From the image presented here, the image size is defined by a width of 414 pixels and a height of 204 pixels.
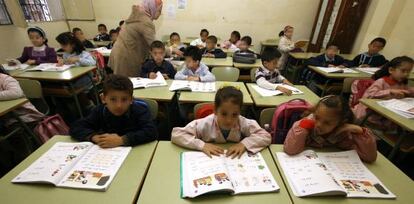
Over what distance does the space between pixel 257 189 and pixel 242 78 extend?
9.41 feet

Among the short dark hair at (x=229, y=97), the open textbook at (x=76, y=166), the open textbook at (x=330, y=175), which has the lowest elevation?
the open textbook at (x=330, y=175)

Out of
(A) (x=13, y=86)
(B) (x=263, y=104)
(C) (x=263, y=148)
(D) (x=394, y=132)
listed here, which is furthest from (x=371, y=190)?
(A) (x=13, y=86)

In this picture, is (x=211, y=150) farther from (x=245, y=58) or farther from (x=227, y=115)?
(x=245, y=58)

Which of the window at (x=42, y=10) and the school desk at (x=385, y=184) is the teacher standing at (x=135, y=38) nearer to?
the school desk at (x=385, y=184)

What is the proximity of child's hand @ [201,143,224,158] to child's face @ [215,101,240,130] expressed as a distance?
0.54 ft

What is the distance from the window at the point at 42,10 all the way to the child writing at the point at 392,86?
609 centimetres

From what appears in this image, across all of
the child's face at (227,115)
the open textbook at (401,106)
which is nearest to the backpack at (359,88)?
the open textbook at (401,106)

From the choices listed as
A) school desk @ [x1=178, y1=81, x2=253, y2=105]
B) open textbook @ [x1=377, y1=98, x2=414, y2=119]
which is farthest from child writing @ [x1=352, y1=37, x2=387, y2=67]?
school desk @ [x1=178, y1=81, x2=253, y2=105]

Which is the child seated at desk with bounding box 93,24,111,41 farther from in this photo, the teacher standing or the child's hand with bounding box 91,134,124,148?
the child's hand with bounding box 91,134,124,148

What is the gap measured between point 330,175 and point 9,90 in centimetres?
257

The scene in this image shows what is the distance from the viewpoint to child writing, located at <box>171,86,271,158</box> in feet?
3.99

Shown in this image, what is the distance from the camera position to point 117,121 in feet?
4.60

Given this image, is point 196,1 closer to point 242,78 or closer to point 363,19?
point 242,78

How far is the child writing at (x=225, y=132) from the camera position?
1.22 m
